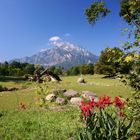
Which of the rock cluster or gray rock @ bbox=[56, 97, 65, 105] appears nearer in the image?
gray rock @ bbox=[56, 97, 65, 105]

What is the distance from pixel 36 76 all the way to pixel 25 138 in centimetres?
661

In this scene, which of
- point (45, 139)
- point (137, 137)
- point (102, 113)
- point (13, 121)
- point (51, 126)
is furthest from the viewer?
point (13, 121)

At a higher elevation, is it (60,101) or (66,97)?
(66,97)

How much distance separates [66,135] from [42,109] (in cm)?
673

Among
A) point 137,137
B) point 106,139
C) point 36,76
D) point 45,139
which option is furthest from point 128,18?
point 36,76

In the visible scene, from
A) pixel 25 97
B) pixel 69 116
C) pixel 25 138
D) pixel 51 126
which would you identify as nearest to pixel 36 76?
pixel 69 116

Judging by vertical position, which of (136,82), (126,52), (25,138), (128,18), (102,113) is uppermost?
(128,18)

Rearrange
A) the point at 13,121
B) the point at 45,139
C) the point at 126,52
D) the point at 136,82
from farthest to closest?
the point at 13,121, the point at 45,139, the point at 136,82, the point at 126,52

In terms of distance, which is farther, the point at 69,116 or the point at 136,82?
the point at 69,116

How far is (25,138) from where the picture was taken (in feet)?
30.3

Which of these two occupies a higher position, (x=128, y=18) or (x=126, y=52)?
(x=128, y=18)

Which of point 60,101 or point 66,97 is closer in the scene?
point 60,101

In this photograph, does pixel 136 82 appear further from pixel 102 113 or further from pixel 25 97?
pixel 25 97

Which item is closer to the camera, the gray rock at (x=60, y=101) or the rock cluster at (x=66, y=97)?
the gray rock at (x=60, y=101)
